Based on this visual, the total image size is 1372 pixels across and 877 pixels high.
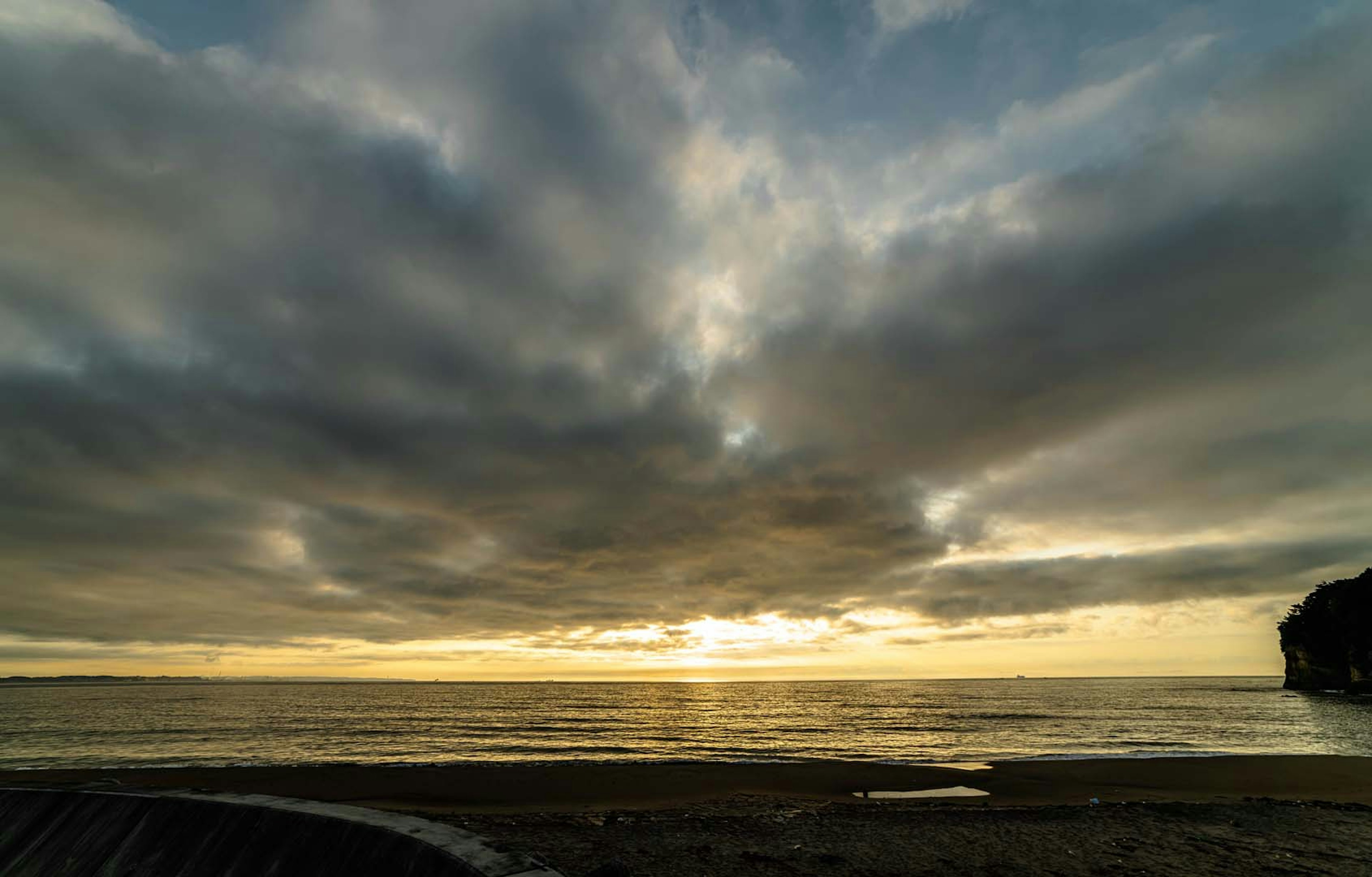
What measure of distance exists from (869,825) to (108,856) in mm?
15335

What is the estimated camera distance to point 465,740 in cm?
4391

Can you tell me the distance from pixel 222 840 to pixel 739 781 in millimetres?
19228

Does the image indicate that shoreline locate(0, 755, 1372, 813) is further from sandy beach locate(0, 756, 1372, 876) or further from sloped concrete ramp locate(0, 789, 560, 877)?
sloped concrete ramp locate(0, 789, 560, 877)

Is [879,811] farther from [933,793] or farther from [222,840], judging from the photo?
[222,840]

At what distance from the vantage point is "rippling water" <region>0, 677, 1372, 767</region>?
35469 millimetres

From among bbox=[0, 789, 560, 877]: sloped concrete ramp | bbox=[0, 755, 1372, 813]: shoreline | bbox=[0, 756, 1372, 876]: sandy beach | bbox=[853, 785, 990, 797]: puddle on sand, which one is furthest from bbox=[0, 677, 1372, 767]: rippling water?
bbox=[0, 789, 560, 877]: sloped concrete ramp

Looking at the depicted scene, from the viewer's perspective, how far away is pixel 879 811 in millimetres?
18094

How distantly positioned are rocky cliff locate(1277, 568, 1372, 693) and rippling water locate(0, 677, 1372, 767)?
909 centimetres

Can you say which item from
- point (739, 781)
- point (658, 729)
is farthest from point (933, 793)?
point (658, 729)

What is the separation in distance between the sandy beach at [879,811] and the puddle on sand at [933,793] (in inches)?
16.8

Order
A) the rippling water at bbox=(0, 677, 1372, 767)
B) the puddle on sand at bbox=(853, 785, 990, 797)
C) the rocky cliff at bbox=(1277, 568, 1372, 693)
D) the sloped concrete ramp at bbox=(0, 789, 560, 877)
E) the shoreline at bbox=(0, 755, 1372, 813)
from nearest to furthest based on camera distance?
the sloped concrete ramp at bbox=(0, 789, 560, 877)
the shoreline at bbox=(0, 755, 1372, 813)
the puddle on sand at bbox=(853, 785, 990, 797)
the rippling water at bbox=(0, 677, 1372, 767)
the rocky cliff at bbox=(1277, 568, 1372, 693)

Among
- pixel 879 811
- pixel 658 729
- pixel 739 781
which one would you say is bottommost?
pixel 658 729

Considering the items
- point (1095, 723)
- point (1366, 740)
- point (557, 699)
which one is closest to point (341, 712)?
point (557, 699)

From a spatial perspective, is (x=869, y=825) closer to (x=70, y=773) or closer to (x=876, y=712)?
(x=70, y=773)
